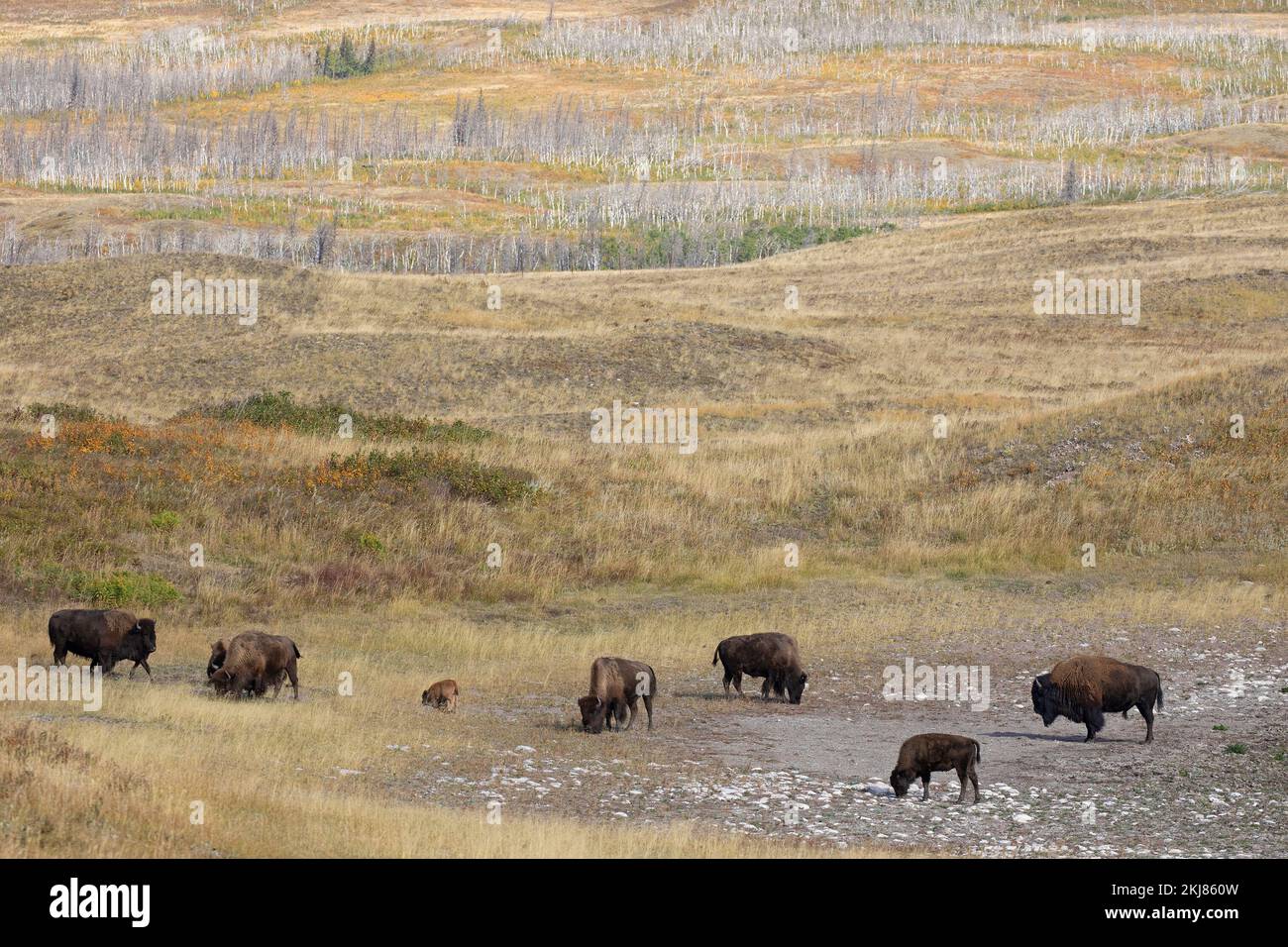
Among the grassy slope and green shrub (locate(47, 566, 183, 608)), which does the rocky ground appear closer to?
the grassy slope

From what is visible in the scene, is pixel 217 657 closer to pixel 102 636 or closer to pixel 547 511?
pixel 102 636

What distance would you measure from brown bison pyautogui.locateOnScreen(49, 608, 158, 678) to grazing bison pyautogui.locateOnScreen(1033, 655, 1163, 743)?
39.8 feet

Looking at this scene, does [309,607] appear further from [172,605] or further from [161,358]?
[161,358]

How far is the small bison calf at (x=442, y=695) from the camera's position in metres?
19.0

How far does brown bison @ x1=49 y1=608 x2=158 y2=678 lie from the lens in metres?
19.3

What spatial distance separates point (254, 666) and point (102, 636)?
243 cm

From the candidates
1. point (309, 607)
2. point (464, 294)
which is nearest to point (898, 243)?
point (464, 294)

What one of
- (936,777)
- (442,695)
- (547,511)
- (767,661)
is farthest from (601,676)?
(547,511)

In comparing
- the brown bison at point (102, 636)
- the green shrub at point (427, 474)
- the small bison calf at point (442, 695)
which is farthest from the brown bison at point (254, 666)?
the green shrub at point (427, 474)

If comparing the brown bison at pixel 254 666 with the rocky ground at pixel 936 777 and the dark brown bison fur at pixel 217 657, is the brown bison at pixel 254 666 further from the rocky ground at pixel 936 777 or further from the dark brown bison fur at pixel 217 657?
the rocky ground at pixel 936 777

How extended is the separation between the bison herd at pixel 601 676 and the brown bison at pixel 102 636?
0.01m


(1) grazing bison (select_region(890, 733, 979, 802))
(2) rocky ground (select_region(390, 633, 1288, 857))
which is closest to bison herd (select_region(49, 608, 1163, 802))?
(2) rocky ground (select_region(390, 633, 1288, 857))

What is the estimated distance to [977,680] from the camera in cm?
2192
